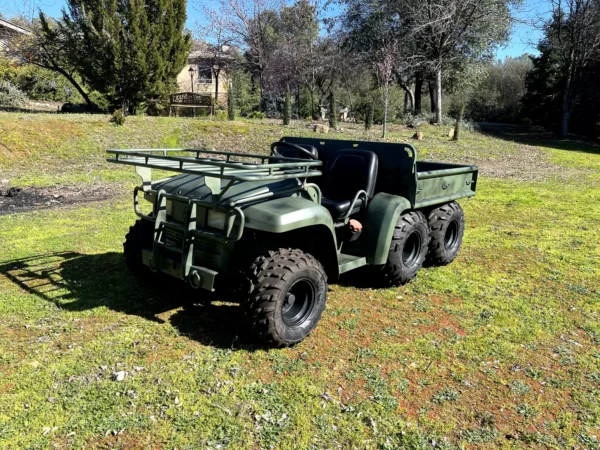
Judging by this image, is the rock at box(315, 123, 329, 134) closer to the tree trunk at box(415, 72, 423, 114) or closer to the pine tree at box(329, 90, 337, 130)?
the pine tree at box(329, 90, 337, 130)

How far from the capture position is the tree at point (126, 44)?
18.4 m

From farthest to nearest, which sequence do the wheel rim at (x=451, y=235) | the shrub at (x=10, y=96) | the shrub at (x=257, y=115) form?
the shrub at (x=257, y=115)
the shrub at (x=10, y=96)
the wheel rim at (x=451, y=235)

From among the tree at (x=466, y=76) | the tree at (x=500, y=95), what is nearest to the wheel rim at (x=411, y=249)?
the tree at (x=466, y=76)

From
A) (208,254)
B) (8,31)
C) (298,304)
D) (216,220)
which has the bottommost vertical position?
(298,304)

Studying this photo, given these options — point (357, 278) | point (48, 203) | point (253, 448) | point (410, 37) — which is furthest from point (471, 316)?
point (410, 37)

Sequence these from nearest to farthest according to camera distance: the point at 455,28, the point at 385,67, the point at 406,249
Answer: the point at 406,249, the point at 385,67, the point at 455,28

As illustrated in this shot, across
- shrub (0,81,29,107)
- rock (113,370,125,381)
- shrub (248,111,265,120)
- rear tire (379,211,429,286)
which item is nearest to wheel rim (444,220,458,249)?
rear tire (379,211,429,286)

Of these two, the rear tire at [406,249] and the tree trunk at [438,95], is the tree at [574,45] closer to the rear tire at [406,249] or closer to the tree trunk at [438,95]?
the tree trunk at [438,95]

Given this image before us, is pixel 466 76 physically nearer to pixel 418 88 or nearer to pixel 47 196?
pixel 418 88

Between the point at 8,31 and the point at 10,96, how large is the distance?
22.8ft

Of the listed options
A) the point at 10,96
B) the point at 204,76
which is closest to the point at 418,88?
the point at 204,76

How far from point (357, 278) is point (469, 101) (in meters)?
40.5

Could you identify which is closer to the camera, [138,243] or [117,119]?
Answer: [138,243]

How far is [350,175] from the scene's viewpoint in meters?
4.84
